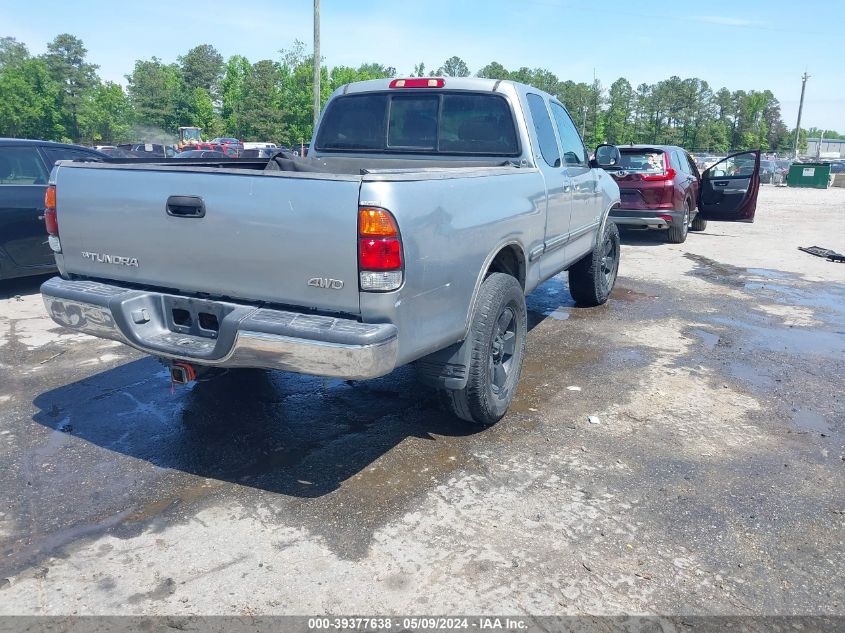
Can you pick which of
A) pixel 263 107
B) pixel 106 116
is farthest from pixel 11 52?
pixel 263 107

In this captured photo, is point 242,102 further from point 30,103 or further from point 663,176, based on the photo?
point 663,176

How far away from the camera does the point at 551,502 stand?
131 inches

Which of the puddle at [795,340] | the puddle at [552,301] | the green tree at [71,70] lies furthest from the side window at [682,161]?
the green tree at [71,70]

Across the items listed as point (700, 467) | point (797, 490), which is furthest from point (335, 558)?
point (797, 490)

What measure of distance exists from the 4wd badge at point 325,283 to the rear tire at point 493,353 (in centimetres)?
99

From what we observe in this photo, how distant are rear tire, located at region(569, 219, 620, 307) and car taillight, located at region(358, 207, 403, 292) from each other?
14.5 feet

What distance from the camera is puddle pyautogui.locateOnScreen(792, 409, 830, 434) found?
4300 mm

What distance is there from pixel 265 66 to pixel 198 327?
69088 millimetres

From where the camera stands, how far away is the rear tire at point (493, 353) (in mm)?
3699

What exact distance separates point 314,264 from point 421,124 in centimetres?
246

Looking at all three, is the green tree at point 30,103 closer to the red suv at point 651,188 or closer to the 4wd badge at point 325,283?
the red suv at point 651,188

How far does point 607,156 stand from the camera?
615cm

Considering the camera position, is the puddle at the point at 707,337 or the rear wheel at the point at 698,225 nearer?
the puddle at the point at 707,337

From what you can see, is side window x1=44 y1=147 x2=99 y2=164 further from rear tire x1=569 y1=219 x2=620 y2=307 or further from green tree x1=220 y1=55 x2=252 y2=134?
green tree x1=220 y1=55 x2=252 y2=134
